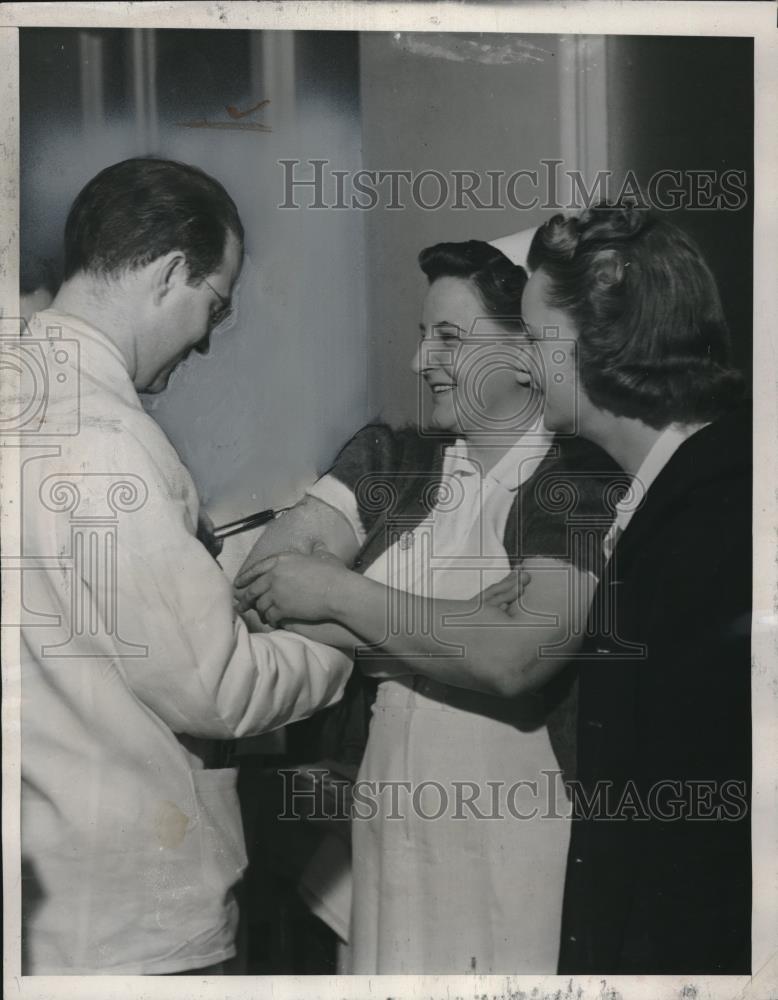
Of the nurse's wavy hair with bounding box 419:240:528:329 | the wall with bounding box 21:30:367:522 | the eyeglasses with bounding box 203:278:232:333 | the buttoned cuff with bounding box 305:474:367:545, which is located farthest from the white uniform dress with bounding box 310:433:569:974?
the eyeglasses with bounding box 203:278:232:333

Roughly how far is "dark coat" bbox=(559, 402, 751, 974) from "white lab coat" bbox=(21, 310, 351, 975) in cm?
60

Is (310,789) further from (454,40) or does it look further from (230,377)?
(454,40)

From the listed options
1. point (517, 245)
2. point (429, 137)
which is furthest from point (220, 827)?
point (429, 137)

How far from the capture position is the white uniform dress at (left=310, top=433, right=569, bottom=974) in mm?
2596

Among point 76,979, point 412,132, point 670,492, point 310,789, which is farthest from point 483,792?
point 412,132

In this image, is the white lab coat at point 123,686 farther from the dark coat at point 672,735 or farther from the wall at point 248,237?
the dark coat at point 672,735

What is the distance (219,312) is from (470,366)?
0.55 m

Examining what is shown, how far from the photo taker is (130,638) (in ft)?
8.29

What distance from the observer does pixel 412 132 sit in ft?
8.64

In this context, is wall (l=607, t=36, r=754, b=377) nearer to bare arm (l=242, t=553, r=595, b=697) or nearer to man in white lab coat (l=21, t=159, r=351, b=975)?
bare arm (l=242, t=553, r=595, b=697)

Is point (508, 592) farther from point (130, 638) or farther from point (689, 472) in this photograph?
point (130, 638)

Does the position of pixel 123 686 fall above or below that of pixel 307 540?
below

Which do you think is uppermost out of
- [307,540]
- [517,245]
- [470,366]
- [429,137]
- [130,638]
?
[429,137]

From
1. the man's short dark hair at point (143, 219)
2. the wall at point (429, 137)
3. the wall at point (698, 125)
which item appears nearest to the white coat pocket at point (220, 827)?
the wall at point (429, 137)
